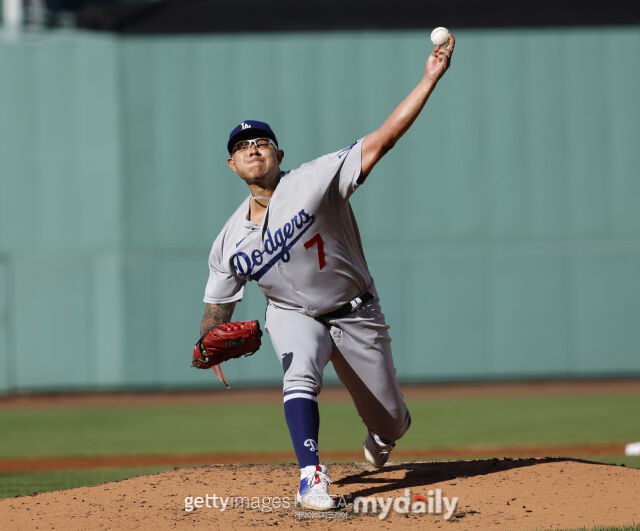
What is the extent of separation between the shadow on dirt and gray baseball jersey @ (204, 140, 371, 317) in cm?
102

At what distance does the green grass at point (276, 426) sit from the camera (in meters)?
9.54

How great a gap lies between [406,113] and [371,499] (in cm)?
189

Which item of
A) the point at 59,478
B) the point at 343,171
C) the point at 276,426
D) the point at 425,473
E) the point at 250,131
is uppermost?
the point at 250,131

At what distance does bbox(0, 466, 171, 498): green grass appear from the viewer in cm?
660

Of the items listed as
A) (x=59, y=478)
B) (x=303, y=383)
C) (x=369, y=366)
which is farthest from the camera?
(x=59, y=478)

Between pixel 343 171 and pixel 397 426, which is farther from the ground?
pixel 343 171

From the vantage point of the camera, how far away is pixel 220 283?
511 cm

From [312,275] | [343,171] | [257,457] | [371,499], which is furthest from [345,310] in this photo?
[257,457]

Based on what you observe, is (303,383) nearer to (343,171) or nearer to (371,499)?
(371,499)

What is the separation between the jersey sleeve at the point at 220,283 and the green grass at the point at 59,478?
7.25ft

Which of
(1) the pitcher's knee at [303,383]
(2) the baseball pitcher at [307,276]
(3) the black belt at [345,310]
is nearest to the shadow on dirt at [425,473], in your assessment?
(2) the baseball pitcher at [307,276]

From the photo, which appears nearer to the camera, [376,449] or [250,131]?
[250,131]

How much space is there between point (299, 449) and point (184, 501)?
0.77 meters

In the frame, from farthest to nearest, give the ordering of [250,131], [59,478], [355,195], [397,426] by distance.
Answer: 1. [355,195]
2. [59,478]
3. [397,426]
4. [250,131]
